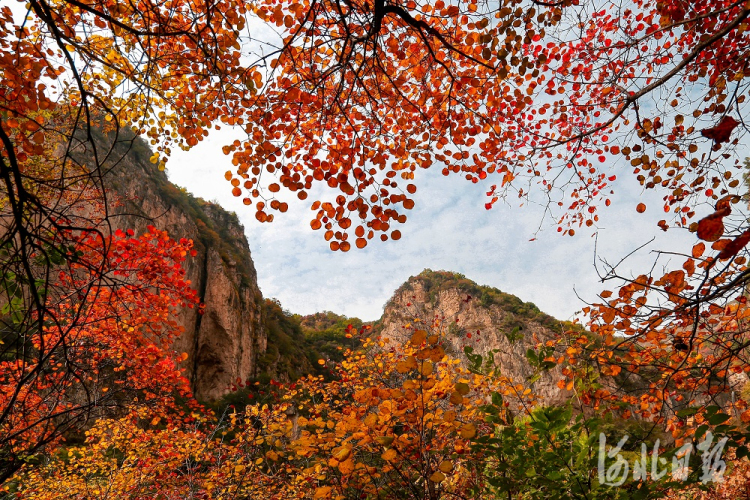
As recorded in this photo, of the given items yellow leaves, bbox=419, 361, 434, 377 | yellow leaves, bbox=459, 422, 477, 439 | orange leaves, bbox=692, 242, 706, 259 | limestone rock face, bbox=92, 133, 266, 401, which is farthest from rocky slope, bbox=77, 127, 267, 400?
orange leaves, bbox=692, 242, 706, 259

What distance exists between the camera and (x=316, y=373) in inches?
995

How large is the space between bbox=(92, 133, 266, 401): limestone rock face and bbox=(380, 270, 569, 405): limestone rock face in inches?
422

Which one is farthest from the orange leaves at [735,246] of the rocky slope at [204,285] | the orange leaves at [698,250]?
the rocky slope at [204,285]

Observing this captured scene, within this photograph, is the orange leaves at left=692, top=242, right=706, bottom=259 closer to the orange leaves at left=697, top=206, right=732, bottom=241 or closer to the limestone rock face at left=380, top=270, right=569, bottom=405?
the orange leaves at left=697, top=206, right=732, bottom=241

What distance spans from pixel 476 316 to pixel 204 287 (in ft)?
77.9

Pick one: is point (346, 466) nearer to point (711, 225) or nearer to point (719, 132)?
point (711, 225)

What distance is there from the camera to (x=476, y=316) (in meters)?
33.4

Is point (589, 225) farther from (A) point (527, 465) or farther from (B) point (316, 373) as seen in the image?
(B) point (316, 373)

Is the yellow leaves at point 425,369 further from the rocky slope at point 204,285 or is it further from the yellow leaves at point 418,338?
the rocky slope at point 204,285

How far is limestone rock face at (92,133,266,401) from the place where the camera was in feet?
59.2

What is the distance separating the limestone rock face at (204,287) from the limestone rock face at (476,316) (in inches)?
422

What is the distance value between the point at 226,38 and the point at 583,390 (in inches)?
166

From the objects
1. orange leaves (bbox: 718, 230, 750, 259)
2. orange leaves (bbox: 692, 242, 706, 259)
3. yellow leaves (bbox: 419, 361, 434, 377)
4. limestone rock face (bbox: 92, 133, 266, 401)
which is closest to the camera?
orange leaves (bbox: 718, 230, 750, 259)

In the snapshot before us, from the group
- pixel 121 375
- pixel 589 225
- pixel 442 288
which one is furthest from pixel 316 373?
pixel 589 225
